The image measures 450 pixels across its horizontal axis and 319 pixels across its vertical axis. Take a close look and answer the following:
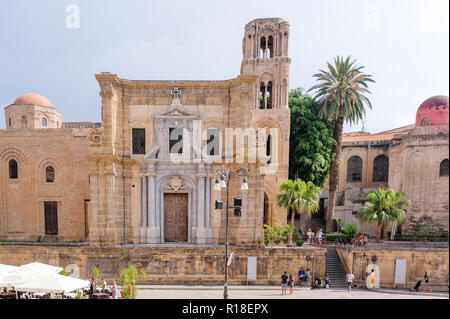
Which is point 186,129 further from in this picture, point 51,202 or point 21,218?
point 21,218

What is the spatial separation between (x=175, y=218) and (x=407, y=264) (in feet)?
52.1

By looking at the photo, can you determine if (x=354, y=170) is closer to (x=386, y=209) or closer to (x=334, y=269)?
(x=386, y=209)

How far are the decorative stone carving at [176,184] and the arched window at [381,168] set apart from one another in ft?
69.8

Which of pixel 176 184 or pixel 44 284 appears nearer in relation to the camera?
pixel 44 284

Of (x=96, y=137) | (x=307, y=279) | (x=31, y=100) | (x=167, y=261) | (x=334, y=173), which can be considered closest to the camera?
(x=167, y=261)

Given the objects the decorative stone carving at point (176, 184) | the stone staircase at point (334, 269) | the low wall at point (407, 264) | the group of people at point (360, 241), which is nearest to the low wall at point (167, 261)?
the stone staircase at point (334, 269)

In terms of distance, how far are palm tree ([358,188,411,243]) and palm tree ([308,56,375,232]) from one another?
4.35 metres

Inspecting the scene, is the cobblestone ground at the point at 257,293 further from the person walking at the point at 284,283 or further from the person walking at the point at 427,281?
the person walking at the point at 427,281

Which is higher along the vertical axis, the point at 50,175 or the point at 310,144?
the point at 310,144

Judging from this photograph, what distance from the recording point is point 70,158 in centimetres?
2241

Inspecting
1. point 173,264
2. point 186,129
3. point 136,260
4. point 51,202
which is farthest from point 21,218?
point 186,129

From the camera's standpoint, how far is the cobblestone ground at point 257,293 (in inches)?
553

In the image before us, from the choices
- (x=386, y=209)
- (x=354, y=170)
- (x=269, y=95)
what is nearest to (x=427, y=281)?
(x=386, y=209)

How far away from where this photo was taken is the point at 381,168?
27.1 meters
